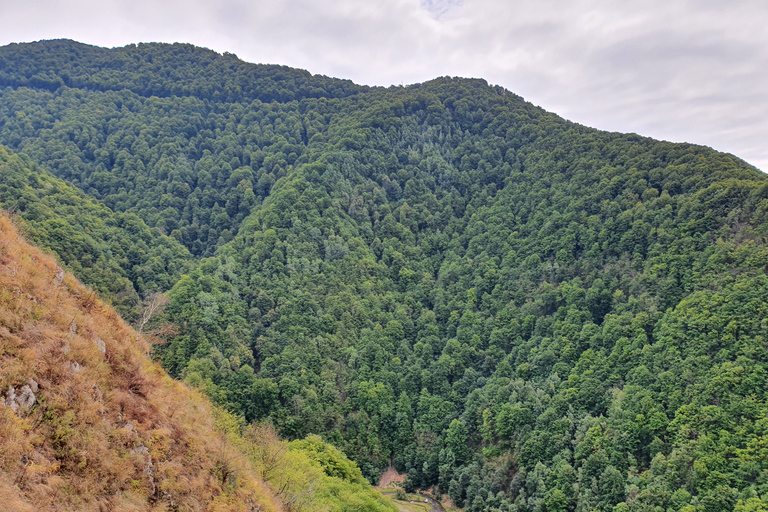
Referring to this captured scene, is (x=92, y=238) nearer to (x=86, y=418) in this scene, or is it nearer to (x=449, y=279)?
(x=86, y=418)

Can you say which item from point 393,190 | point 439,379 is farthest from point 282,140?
point 439,379

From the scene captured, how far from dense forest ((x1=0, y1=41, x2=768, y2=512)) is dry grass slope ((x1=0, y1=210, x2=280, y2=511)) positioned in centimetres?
3948

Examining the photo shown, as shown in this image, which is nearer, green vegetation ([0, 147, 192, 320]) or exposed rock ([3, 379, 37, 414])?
exposed rock ([3, 379, 37, 414])

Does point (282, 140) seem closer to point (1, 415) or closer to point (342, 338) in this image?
point (342, 338)

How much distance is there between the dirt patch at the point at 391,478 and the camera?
70.7m

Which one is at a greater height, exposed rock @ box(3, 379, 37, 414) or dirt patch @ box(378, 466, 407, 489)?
exposed rock @ box(3, 379, 37, 414)

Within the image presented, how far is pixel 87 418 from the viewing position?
17.0 m

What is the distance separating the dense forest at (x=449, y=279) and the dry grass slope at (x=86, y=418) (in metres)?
39.5

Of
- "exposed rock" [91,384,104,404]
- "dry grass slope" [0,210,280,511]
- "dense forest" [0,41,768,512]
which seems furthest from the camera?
"dense forest" [0,41,768,512]

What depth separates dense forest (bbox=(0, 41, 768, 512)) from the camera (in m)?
→ 53.9

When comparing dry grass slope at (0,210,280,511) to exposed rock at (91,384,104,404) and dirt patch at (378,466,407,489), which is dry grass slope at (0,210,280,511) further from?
dirt patch at (378,466,407,489)

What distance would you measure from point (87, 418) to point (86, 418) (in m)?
0.03

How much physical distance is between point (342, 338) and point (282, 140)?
8141 centimetres

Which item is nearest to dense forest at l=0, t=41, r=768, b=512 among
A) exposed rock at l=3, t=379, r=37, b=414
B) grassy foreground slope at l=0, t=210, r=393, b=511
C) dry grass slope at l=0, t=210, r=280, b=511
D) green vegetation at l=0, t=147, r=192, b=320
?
green vegetation at l=0, t=147, r=192, b=320
